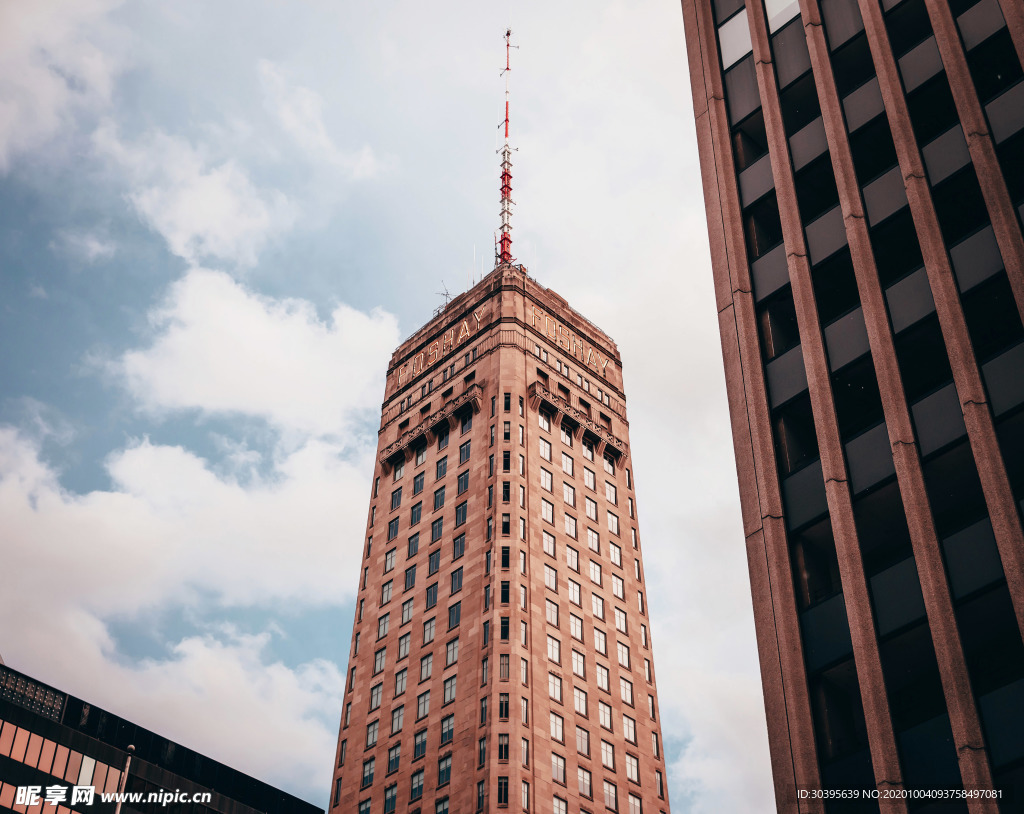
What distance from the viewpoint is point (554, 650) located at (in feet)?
322

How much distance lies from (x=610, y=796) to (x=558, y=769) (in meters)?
6.18

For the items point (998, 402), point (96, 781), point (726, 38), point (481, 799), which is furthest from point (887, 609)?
point (96, 781)

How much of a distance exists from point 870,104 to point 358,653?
77.8 meters

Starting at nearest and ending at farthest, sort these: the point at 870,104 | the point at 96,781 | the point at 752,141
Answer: the point at 870,104
the point at 752,141
the point at 96,781

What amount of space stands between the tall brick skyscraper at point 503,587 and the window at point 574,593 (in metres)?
0.29

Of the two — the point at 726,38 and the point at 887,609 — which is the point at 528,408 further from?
the point at 887,609

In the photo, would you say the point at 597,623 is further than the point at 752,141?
Yes

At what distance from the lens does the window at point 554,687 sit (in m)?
95.0

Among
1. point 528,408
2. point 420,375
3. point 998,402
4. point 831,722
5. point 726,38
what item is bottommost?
point 831,722

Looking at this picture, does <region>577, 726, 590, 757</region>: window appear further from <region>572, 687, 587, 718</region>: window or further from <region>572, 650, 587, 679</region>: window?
<region>572, 650, 587, 679</region>: window

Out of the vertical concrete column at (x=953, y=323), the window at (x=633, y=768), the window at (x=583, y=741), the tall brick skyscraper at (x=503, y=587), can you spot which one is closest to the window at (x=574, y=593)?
the tall brick skyscraper at (x=503, y=587)

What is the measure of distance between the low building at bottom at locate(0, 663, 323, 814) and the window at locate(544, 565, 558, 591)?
37.0 meters

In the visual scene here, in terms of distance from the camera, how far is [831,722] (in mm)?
34781

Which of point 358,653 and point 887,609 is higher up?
point 358,653
